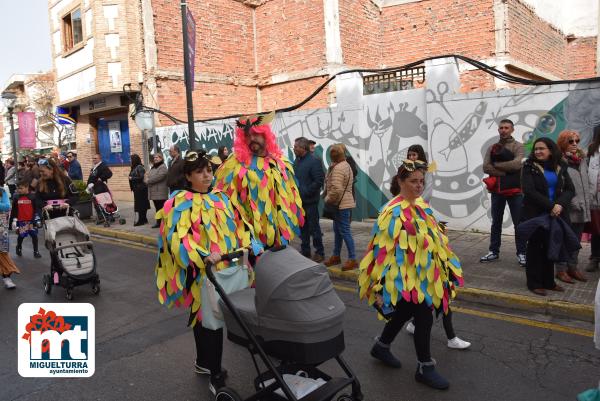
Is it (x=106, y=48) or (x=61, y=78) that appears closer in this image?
(x=106, y=48)

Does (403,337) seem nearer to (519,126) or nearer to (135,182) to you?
(519,126)

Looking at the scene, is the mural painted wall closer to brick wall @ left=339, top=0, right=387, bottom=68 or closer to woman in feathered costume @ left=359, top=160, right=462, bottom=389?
woman in feathered costume @ left=359, top=160, right=462, bottom=389

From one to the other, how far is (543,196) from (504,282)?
1.14 metres

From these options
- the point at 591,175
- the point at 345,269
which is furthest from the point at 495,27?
the point at 345,269

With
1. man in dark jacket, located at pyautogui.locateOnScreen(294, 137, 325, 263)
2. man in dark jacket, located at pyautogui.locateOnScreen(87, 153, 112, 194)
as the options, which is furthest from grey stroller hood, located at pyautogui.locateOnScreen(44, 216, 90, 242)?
man in dark jacket, located at pyautogui.locateOnScreen(87, 153, 112, 194)

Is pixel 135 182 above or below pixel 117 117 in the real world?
below

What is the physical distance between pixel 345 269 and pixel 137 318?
285 cm

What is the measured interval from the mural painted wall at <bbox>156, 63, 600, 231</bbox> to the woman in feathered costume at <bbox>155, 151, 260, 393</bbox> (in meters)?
6.05

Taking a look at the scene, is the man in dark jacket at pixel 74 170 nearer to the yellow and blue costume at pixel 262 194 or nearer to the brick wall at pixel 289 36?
the brick wall at pixel 289 36

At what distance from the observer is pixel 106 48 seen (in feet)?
50.1


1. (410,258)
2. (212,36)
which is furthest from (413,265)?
(212,36)

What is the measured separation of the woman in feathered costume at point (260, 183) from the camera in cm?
470

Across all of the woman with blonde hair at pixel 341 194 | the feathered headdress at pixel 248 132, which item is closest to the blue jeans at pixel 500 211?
the woman with blonde hair at pixel 341 194

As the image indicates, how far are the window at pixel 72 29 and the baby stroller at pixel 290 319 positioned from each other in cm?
1653
